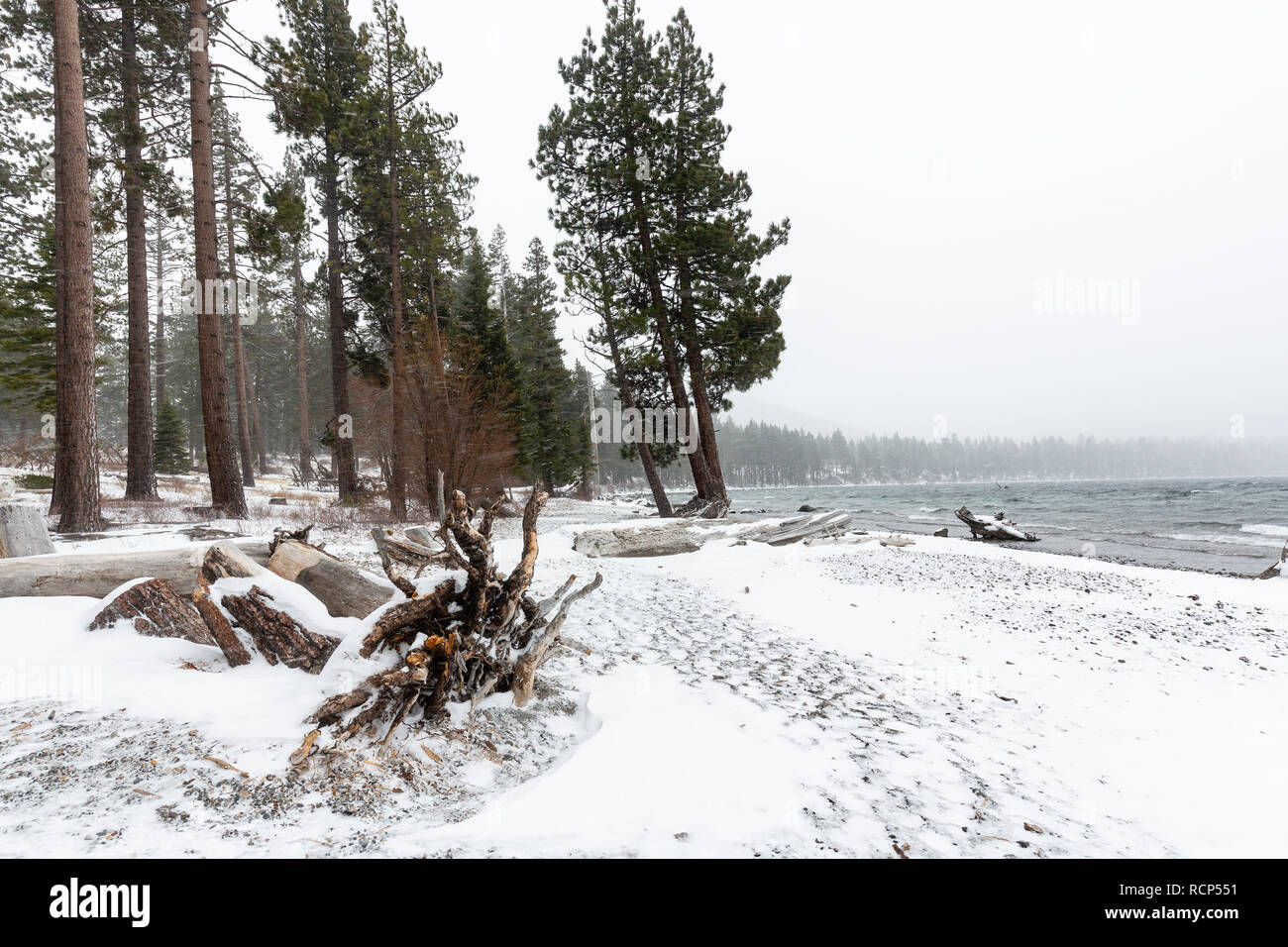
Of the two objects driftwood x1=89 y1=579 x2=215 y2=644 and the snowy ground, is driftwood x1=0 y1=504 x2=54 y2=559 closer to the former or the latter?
the snowy ground

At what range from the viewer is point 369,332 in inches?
732

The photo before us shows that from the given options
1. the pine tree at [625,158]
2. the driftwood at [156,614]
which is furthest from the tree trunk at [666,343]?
the driftwood at [156,614]

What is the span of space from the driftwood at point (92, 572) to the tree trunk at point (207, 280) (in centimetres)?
585

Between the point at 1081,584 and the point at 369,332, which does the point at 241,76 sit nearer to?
the point at 369,332

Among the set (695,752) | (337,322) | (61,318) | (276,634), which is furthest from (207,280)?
(695,752)

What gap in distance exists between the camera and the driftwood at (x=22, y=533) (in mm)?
4824

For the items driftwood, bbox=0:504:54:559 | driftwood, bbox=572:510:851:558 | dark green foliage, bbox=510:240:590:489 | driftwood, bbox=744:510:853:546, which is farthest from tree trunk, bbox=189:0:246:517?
dark green foliage, bbox=510:240:590:489

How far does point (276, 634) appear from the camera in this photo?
11.6ft

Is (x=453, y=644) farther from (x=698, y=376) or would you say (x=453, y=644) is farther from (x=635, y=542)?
(x=698, y=376)

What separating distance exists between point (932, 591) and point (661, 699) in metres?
5.54

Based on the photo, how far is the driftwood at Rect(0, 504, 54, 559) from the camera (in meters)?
4.82

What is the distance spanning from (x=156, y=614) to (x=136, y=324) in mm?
12872

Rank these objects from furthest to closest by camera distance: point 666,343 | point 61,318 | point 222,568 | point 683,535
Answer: point 666,343 < point 683,535 < point 61,318 < point 222,568

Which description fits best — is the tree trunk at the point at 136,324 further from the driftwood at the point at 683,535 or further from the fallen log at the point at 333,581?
the driftwood at the point at 683,535
